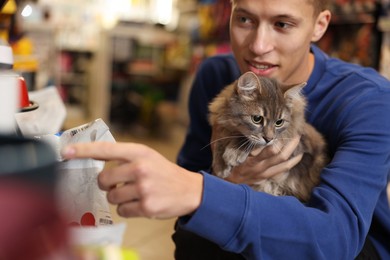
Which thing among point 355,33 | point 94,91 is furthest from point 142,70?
point 355,33

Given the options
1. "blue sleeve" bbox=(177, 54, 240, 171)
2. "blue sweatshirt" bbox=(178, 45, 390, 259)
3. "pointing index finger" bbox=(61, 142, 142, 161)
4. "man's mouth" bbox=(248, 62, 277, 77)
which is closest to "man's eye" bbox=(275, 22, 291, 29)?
"man's mouth" bbox=(248, 62, 277, 77)

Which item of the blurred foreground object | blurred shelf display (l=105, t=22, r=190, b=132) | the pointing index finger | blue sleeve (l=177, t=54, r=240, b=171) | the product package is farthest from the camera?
blurred shelf display (l=105, t=22, r=190, b=132)

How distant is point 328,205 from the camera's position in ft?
3.19

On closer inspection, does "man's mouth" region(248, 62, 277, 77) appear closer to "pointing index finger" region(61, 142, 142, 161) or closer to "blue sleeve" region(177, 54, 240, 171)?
"blue sleeve" region(177, 54, 240, 171)

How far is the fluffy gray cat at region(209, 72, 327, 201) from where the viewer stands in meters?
1.33

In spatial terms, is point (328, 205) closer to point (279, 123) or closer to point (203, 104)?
point (279, 123)

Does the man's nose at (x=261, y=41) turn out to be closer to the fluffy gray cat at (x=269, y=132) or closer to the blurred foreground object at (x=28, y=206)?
the fluffy gray cat at (x=269, y=132)

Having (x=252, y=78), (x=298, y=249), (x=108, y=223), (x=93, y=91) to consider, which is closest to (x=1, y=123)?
(x=108, y=223)

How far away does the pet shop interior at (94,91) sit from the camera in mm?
447

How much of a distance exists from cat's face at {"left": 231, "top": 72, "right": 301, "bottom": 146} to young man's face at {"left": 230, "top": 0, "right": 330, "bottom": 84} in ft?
0.24

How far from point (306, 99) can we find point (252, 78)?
0.84 ft

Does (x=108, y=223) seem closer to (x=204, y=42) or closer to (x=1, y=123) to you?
(x=1, y=123)

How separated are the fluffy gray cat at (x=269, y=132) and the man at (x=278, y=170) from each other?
→ 5 centimetres

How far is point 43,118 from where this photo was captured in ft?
3.96
